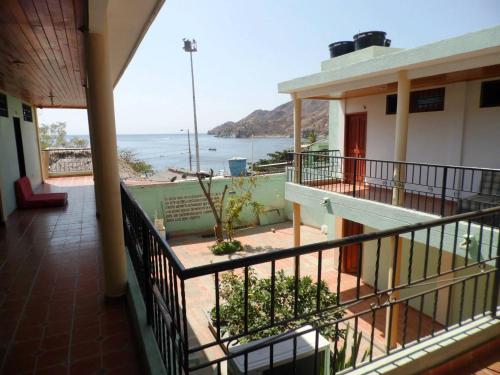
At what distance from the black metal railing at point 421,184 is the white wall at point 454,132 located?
354mm

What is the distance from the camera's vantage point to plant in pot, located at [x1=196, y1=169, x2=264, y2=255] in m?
12.6

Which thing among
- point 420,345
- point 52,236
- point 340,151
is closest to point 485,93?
point 340,151

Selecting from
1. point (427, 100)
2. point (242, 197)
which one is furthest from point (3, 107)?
point (427, 100)

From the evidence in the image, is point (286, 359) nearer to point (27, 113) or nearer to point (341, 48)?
point (341, 48)

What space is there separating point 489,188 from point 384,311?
12.2ft

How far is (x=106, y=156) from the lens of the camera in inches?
122

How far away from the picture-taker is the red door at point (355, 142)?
10.6m

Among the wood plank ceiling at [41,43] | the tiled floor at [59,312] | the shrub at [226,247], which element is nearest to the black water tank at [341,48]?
the shrub at [226,247]

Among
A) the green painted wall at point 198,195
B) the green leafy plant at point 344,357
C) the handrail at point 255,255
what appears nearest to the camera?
the handrail at point 255,255

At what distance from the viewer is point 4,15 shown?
3.07 meters

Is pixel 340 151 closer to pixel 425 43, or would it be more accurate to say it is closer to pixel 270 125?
pixel 425 43

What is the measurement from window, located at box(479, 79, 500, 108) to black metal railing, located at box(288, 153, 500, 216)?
4.84 ft

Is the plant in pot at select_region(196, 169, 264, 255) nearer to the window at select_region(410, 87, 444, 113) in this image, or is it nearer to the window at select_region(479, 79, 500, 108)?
the window at select_region(410, 87, 444, 113)

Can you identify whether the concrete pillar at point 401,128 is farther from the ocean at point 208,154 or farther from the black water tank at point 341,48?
the ocean at point 208,154
